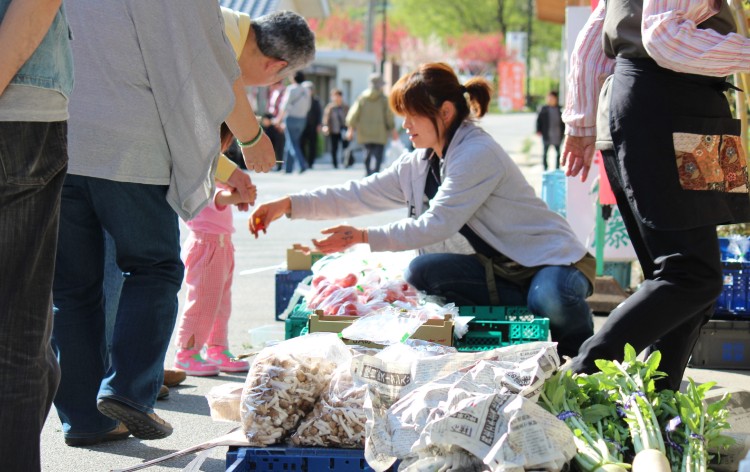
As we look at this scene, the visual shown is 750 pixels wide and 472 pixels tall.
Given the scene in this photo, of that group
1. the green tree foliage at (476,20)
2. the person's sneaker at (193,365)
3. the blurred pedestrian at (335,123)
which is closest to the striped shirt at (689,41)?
the person's sneaker at (193,365)

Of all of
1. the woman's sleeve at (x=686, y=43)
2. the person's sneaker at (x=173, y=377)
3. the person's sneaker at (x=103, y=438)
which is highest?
the woman's sleeve at (x=686, y=43)

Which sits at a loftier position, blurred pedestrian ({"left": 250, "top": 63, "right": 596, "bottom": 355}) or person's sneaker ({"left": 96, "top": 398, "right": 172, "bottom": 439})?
Answer: blurred pedestrian ({"left": 250, "top": 63, "right": 596, "bottom": 355})

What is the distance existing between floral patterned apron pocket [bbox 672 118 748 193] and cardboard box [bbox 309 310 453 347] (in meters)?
0.92

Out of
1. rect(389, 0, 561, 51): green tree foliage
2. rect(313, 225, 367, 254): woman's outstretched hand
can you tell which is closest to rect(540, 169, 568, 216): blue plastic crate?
rect(313, 225, 367, 254): woman's outstretched hand

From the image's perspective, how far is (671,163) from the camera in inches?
132

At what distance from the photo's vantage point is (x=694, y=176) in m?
3.36

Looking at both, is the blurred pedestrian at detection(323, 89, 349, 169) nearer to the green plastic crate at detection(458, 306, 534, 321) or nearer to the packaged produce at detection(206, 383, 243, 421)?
the green plastic crate at detection(458, 306, 534, 321)

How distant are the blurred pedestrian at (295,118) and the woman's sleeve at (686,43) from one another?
19.3 metres

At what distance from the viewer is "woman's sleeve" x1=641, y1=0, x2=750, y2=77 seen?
322 centimetres

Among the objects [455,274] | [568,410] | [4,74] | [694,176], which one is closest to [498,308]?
[455,274]

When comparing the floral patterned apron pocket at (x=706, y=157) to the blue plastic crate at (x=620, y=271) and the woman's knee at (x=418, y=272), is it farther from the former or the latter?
the blue plastic crate at (x=620, y=271)

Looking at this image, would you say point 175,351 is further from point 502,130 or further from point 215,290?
point 502,130

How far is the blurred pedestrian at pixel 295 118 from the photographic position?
73.9 feet

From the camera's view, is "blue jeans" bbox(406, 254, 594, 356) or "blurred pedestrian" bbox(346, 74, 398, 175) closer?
"blue jeans" bbox(406, 254, 594, 356)
